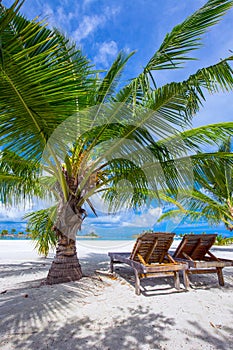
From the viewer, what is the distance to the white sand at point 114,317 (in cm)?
207

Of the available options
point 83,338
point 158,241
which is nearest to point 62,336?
point 83,338

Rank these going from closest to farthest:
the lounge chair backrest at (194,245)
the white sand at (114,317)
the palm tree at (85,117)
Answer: the palm tree at (85,117), the white sand at (114,317), the lounge chair backrest at (194,245)

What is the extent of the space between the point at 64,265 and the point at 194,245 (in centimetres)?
246

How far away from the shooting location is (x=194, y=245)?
4312mm

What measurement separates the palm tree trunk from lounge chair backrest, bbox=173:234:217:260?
1935 mm

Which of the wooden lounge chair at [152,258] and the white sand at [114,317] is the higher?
the wooden lounge chair at [152,258]

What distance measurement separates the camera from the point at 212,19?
2.29 metres

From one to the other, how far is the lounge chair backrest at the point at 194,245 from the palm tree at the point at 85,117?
3.72ft

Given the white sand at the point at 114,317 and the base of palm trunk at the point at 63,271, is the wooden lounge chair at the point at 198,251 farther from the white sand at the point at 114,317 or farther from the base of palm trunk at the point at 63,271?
the base of palm trunk at the point at 63,271

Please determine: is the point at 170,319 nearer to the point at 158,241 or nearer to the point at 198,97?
the point at 158,241

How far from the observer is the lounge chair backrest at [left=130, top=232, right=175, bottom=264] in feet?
12.6

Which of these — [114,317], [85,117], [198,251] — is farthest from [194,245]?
[85,117]

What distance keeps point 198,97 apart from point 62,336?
319 centimetres

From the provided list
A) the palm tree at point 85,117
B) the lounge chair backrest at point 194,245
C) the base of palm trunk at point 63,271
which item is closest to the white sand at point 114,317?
the base of palm trunk at point 63,271
